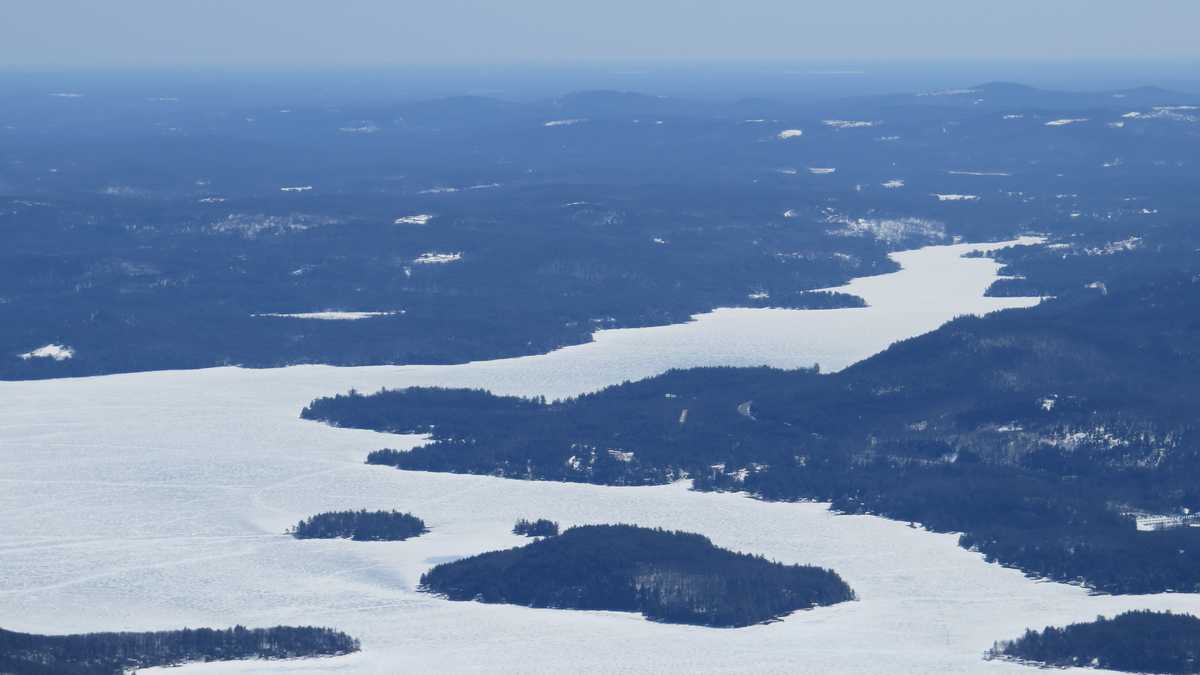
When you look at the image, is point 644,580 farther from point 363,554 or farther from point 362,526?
point 362,526

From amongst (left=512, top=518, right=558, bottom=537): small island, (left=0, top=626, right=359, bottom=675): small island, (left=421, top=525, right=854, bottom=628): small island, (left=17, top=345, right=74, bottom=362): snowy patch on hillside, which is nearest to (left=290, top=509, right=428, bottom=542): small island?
(left=512, top=518, right=558, bottom=537): small island

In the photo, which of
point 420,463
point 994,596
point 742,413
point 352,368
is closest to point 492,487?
point 420,463

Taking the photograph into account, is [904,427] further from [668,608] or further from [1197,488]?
[668,608]

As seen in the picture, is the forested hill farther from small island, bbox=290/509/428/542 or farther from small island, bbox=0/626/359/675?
small island, bbox=0/626/359/675

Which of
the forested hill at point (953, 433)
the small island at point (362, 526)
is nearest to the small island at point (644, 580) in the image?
the small island at point (362, 526)

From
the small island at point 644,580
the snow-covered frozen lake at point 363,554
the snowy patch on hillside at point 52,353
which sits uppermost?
the small island at point 644,580

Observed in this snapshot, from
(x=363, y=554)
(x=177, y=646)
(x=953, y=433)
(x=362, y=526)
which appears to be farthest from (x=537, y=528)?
(x=953, y=433)

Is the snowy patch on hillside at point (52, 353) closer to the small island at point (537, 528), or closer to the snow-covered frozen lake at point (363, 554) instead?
the snow-covered frozen lake at point (363, 554)
